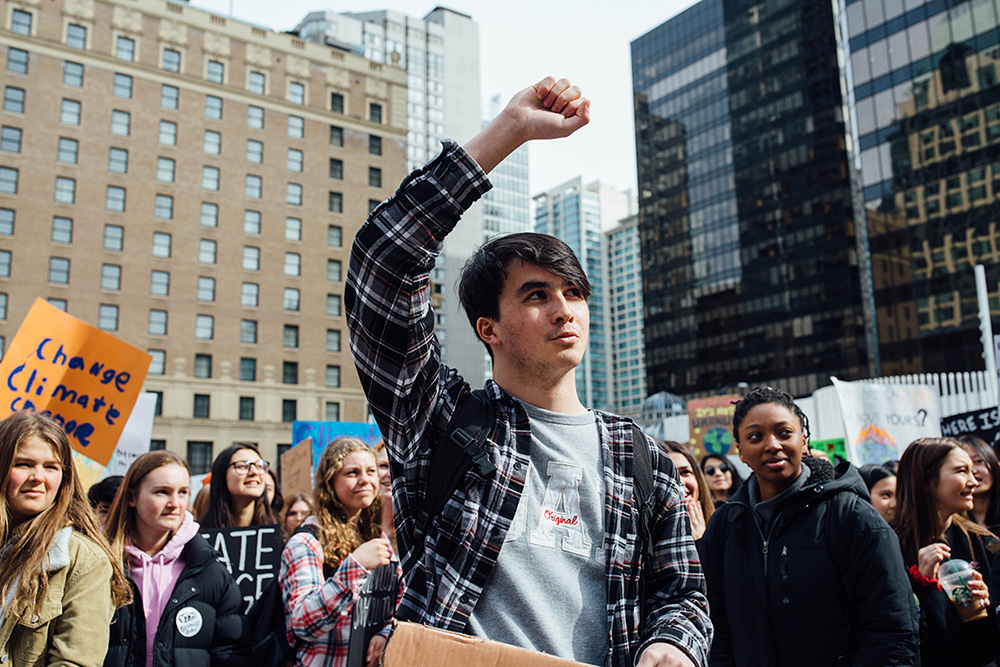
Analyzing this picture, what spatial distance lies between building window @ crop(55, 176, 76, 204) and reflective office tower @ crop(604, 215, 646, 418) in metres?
123

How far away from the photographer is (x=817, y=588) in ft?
12.6

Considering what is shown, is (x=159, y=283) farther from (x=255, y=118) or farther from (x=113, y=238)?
(x=255, y=118)

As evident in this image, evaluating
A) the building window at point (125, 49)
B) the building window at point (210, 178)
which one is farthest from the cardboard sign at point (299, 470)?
the building window at point (125, 49)

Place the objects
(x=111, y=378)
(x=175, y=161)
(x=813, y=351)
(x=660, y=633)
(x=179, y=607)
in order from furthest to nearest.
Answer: (x=813, y=351)
(x=175, y=161)
(x=111, y=378)
(x=179, y=607)
(x=660, y=633)

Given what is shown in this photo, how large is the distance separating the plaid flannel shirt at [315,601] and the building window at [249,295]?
4773cm

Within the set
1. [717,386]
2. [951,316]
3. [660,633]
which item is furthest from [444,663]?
[717,386]

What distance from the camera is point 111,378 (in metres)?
7.49

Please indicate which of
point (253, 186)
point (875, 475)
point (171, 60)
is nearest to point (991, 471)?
point (875, 475)

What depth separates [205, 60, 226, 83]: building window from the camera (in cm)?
5166

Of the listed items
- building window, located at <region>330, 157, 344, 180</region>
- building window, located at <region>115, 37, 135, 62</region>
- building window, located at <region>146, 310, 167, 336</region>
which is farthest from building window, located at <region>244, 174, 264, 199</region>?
building window, located at <region>115, 37, 135, 62</region>

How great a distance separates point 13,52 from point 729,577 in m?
53.4

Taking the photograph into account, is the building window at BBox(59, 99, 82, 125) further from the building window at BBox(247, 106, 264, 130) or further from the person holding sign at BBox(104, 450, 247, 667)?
the person holding sign at BBox(104, 450, 247, 667)

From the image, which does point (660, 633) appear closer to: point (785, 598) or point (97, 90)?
point (785, 598)

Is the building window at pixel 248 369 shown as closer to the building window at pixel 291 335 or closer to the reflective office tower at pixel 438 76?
the building window at pixel 291 335
